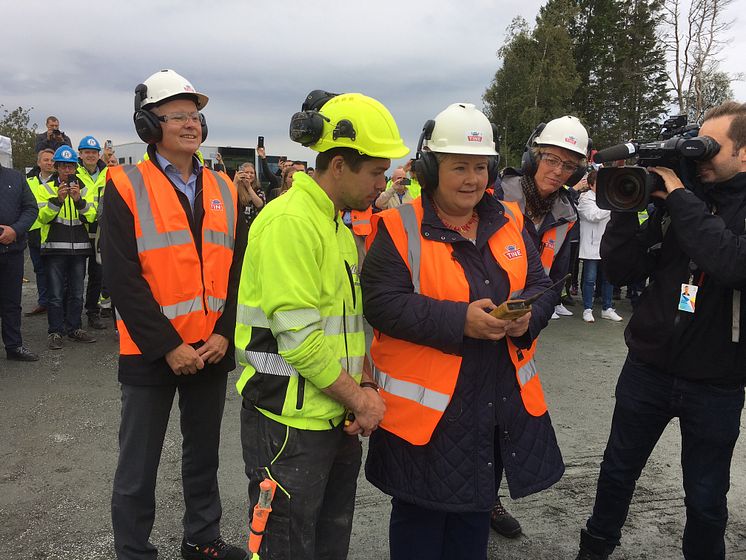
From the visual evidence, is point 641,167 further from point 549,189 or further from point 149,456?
point 149,456

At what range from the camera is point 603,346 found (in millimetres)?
7465

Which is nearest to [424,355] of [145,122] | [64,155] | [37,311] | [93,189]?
[145,122]

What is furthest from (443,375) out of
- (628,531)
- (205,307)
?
(628,531)

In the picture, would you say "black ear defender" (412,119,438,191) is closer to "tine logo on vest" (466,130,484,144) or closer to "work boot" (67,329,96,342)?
"tine logo on vest" (466,130,484,144)

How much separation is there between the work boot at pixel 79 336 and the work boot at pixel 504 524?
586cm

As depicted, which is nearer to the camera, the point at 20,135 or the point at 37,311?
the point at 37,311

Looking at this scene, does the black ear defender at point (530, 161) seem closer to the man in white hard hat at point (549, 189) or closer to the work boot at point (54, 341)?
the man in white hard hat at point (549, 189)

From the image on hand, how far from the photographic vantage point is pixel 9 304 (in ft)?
20.3

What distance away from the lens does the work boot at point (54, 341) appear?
666cm

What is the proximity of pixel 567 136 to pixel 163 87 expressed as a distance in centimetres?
217

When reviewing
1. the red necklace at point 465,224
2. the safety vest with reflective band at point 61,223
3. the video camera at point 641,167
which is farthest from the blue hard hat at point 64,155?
the video camera at point 641,167

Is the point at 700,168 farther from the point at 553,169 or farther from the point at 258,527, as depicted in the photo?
the point at 258,527

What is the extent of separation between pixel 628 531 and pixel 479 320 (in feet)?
7.33

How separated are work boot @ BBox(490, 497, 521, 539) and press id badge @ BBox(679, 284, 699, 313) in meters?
1.63
